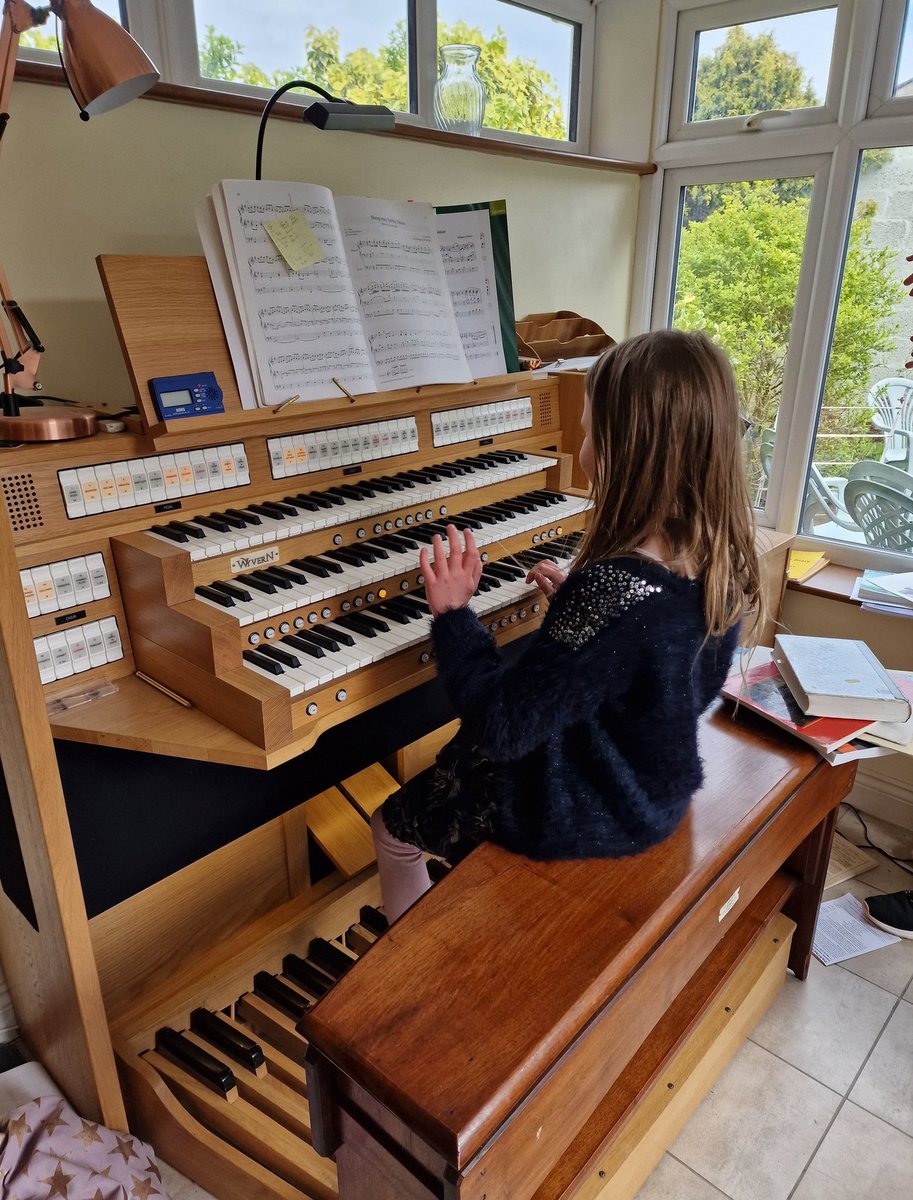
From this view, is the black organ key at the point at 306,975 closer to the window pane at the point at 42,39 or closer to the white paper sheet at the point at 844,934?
the white paper sheet at the point at 844,934

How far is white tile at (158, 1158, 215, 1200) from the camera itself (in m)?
1.42

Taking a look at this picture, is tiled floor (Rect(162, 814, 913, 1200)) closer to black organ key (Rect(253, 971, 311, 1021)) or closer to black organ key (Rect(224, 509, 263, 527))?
black organ key (Rect(253, 971, 311, 1021))

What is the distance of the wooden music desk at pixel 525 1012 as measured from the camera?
91 cm

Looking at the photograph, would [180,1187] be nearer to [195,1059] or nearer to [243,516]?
[195,1059]

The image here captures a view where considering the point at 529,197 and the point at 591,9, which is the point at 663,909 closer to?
the point at 529,197

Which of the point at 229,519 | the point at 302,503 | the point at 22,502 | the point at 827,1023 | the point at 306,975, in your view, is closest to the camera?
the point at 22,502

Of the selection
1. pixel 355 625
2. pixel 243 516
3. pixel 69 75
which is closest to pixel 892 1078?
pixel 355 625

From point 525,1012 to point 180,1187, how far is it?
0.89 meters

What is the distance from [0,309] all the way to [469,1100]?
147 centimetres

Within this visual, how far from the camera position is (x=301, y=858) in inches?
73.8

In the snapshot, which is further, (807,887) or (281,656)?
(807,887)

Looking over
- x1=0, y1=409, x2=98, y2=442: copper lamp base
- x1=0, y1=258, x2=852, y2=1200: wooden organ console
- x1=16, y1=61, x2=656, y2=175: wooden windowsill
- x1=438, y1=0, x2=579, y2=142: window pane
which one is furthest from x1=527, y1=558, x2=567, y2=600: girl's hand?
x1=438, y1=0, x2=579, y2=142: window pane

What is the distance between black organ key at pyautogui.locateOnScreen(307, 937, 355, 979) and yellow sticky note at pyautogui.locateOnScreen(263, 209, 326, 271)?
4.41 feet

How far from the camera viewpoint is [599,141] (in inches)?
111
